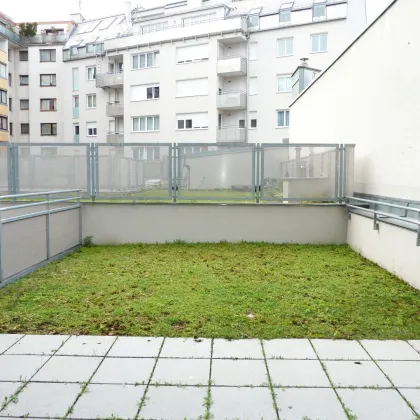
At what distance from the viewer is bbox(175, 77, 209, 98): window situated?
38.7 m

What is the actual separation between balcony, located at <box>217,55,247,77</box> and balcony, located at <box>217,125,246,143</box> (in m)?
4.29

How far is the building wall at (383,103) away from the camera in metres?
7.79

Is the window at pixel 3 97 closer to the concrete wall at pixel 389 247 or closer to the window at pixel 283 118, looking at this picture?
the window at pixel 283 118

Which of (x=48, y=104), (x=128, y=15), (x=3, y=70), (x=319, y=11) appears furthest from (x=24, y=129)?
(x=319, y=11)

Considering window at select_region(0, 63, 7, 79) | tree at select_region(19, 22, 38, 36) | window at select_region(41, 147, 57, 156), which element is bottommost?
window at select_region(41, 147, 57, 156)

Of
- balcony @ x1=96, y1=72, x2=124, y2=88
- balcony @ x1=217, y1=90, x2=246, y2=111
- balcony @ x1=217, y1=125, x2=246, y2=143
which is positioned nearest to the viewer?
balcony @ x1=217, y1=90, x2=246, y2=111

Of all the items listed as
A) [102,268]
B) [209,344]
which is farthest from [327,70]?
[209,344]

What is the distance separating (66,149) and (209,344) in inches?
302

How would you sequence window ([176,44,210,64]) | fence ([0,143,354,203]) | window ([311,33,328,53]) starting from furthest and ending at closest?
window ([176,44,210,64])
window ([311,33,328,53])
fence ([0,143,354,203])

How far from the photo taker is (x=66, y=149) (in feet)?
35.6

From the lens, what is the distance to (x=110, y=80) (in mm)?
43469

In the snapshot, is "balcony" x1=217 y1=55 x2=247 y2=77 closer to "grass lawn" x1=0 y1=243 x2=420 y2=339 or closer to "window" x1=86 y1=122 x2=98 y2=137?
"window" x1=86 y1=122 x2=98 y2=137

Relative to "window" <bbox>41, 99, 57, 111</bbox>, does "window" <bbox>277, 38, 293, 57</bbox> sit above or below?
above

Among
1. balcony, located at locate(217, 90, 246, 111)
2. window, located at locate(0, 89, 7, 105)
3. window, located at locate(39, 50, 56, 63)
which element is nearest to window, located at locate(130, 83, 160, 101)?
balcony, located at locate(217, 90, 246, 111)
